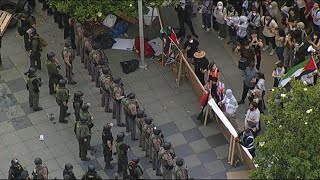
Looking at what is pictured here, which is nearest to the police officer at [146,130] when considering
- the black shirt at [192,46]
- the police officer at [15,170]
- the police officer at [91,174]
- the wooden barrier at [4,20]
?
the police officer at [91,174]

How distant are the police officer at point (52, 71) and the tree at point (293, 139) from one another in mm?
7869

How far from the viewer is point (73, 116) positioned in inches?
1026

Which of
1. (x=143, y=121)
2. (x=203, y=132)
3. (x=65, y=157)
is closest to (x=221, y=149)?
(x=203, y=132)

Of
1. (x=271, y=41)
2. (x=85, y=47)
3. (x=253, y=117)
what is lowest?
(x=253, y=117)

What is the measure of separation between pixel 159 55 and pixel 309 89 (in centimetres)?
895

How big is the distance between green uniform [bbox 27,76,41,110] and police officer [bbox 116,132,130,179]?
3.58m

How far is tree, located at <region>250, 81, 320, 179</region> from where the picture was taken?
759 inches

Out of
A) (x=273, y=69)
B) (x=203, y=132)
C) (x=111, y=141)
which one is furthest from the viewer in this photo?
(x=273, y=69)

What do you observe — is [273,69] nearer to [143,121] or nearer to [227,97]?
[227,97]

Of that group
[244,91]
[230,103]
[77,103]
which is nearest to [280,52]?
[244,91]

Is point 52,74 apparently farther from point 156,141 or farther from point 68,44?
point 156,141

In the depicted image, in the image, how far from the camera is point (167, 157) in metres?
22.5

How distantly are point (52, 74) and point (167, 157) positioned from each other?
5.45 metres

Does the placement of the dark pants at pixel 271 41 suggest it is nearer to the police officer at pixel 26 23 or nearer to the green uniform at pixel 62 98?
the green uniform at pixel 62 98
